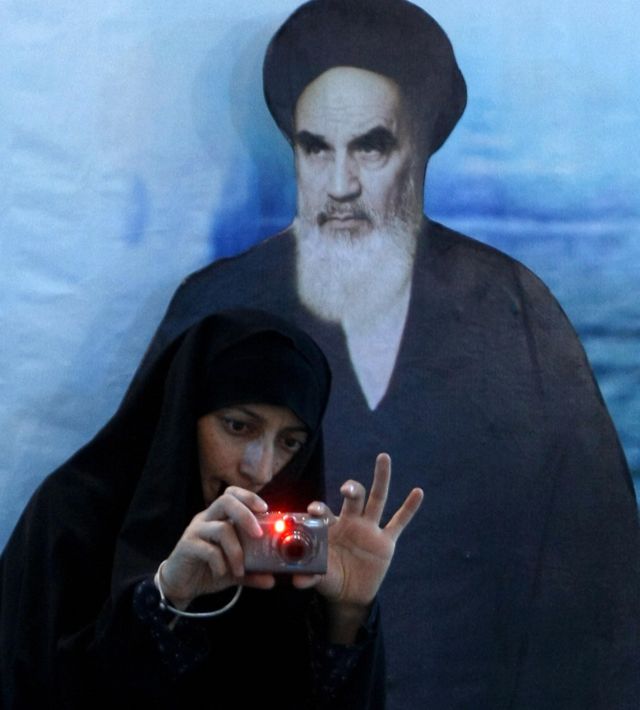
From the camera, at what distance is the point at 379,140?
2180 millimetres

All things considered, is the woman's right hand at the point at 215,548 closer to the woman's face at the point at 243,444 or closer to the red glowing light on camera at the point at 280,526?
the red glowing light on camera at the point at 280,526

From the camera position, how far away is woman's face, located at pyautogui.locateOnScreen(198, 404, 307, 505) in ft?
5.84

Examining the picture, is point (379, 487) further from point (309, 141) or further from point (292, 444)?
point (309, 141)

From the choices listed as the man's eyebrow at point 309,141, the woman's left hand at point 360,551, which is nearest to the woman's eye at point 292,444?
the woman's left hand at point 360,551

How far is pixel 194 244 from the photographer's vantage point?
85.0 inches

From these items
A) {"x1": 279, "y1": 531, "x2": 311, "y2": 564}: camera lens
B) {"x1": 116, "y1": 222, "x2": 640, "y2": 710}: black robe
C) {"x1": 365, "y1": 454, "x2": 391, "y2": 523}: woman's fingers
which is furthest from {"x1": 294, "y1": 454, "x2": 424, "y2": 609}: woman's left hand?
{"x1": 116, "y1": 222, "x2": 640, "y2": 710}: black robe

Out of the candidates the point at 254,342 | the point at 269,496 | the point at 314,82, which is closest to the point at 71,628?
the point at 269,496

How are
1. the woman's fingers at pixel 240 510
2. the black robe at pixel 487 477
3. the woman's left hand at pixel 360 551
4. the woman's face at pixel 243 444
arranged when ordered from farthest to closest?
the black robe at pixel 487 477
the woman's face at pixel 243 444
the woman's left hand at pixel 360 551
the woman's fingers at pixel 240 510

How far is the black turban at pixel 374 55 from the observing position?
85.6 inches

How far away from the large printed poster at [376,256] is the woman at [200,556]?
0.33 m

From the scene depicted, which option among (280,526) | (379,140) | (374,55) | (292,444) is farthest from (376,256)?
(280,526)

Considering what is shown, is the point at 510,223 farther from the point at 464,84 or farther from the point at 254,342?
the point at 254,342

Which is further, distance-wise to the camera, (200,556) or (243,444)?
(243,444)

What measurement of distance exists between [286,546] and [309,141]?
865 millimetres
